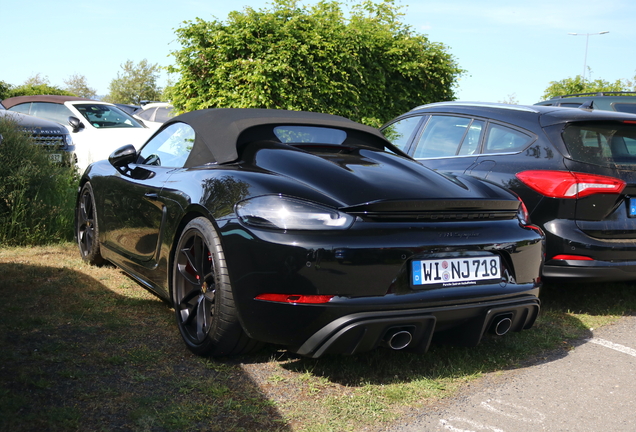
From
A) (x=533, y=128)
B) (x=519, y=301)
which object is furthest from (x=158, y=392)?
(x=533, y=128)

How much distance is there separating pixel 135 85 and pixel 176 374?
5499cm

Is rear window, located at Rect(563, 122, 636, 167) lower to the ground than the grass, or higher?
higher

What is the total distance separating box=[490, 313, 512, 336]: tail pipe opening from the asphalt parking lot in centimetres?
28

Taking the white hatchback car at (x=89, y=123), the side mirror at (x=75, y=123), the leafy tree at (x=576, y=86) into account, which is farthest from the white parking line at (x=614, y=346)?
the leafy tree at (x=576, y=86)

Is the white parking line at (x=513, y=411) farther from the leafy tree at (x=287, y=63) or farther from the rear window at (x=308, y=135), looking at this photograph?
the leafy tree at (x=287, y=63)

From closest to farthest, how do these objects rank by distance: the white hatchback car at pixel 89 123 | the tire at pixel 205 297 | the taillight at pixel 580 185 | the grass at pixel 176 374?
the grass at pixel 176 374, the tire at pixel 205 297, the taillight at pixel 580 185, the white hatchback car at pixel 89 123

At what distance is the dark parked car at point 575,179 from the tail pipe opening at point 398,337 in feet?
6.09

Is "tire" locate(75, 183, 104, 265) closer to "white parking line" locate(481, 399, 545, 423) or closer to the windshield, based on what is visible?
"white parking line" locate(481, 399, 545, 423)

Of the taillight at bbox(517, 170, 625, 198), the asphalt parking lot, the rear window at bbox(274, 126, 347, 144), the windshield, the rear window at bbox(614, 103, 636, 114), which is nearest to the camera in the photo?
the asphalt parking lot

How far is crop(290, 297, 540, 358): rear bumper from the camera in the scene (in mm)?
2867

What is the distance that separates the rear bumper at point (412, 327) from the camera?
9.41ft

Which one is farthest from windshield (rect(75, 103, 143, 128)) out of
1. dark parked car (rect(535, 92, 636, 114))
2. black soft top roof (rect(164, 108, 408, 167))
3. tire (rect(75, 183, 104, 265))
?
black soft top roof (rect(164, 108, 408, 167))

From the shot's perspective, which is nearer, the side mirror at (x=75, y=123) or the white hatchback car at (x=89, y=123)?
the white hatchback car at (x=89, y=123)

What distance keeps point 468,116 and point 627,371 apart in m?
2.59
